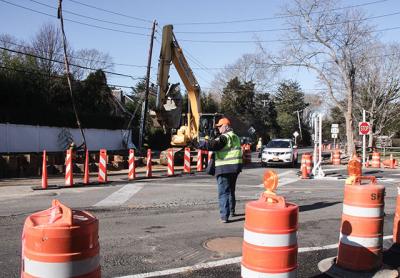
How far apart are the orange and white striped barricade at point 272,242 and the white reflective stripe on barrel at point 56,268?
Result: 1.72 m

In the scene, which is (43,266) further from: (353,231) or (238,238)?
(238,238)

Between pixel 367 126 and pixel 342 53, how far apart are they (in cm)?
1307

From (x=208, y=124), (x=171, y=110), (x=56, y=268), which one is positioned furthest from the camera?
(x=208, y=124)

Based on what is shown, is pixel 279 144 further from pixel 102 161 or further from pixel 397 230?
pixel 397 230

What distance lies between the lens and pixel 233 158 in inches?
352

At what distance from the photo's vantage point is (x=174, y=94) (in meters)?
24.0

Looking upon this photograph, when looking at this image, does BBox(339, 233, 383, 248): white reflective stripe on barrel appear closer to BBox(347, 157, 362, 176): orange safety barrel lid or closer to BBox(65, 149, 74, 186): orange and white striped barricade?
BBox(347, 157, 362, 176): orange safety barrel lid

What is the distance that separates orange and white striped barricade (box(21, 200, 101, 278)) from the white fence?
86.2ft

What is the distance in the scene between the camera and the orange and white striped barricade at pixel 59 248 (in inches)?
122

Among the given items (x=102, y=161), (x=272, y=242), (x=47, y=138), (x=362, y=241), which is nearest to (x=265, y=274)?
(x=272, y=242)

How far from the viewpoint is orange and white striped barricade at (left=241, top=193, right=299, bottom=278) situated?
169 inches

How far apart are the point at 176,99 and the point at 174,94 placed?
285 mm

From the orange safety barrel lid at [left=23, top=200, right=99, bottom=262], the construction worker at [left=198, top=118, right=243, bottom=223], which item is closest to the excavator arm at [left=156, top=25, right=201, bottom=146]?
the construction worker at [left=198, top=118, right=243, bottom=223]

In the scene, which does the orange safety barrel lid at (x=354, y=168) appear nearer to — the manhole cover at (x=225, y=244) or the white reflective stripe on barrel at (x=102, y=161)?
the manhole cover at (x=225, y=244)
